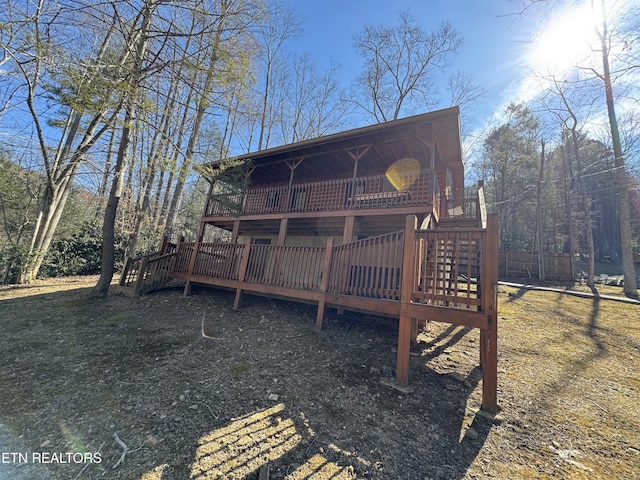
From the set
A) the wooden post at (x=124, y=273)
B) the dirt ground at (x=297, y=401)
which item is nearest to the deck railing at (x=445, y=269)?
the dirt ground at (x=297, y=401)

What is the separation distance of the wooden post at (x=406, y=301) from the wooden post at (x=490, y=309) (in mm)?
964

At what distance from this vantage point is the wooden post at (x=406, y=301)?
3744 millimetres

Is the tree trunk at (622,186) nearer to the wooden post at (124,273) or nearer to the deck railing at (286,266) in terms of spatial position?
the deck railing at (286,266)

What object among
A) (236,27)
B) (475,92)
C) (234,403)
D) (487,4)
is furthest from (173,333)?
(475,92)

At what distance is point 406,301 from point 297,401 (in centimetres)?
211

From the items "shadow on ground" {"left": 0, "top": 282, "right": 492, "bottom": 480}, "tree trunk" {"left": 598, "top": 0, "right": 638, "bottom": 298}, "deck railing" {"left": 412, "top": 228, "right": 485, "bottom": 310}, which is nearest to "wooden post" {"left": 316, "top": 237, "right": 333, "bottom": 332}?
"shadow on ground" {"left": 0, "top": 282, "right": 492, "bottom": 480}

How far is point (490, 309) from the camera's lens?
3416mm

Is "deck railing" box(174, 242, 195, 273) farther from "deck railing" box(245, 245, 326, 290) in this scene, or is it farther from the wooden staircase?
"deck railing" box(245, 245, 326, 290)

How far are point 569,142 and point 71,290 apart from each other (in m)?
31.5

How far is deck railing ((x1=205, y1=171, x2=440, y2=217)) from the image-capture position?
7586mm

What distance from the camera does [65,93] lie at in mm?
5559

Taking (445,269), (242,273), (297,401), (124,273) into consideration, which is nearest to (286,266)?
(242,273)

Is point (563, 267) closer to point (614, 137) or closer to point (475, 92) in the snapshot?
point (614, 137)

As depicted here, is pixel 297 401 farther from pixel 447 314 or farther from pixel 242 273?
pixel 242 273
